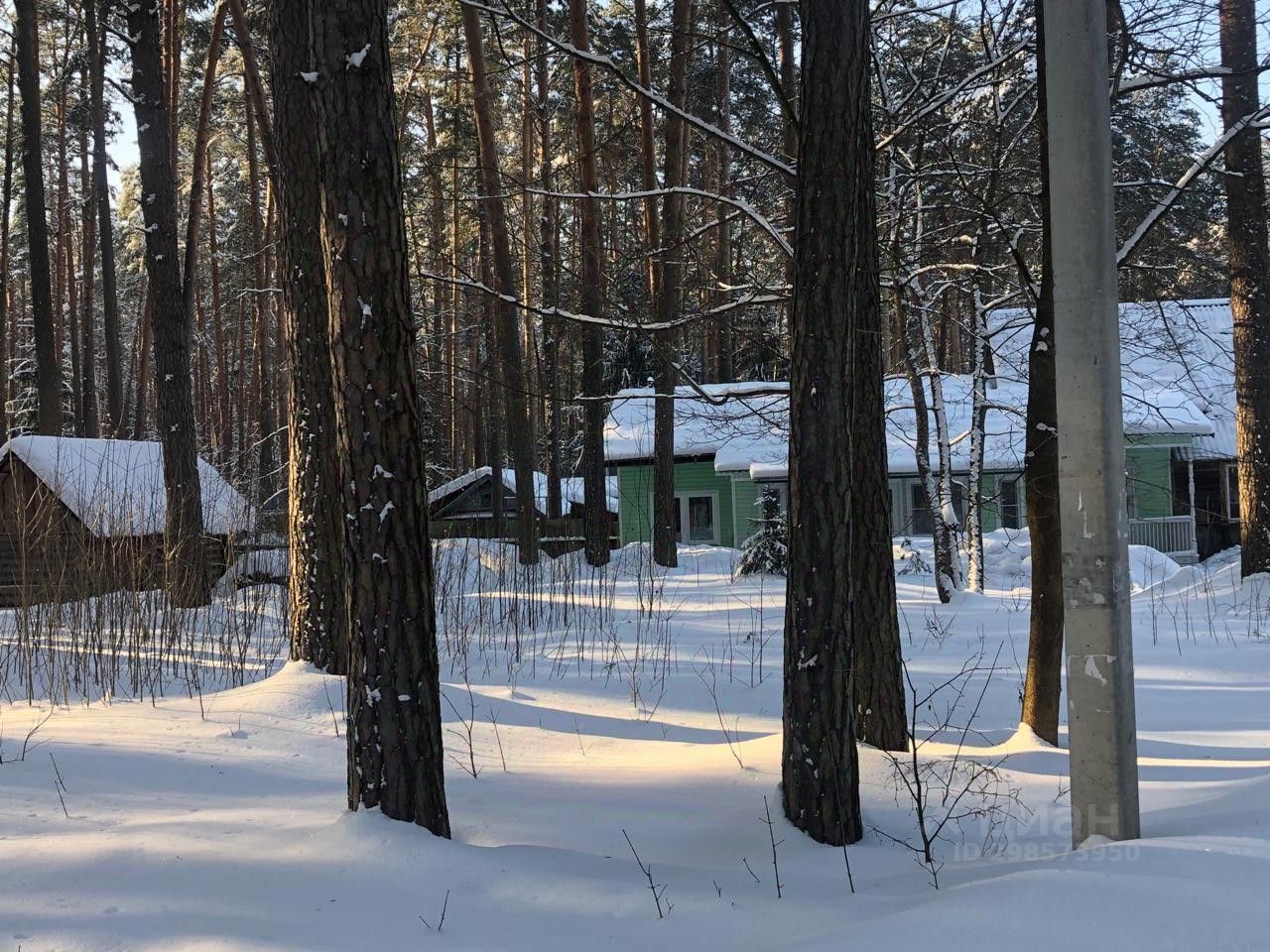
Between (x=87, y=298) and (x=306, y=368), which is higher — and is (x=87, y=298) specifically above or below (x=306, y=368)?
above

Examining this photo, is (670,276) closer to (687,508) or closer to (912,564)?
(912,564)

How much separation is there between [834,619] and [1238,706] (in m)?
4.26

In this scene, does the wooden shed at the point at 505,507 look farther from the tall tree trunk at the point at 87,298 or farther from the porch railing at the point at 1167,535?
the porch railing at the point at 1167,535

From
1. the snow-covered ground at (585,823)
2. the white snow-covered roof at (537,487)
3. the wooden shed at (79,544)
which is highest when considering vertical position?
the white snow-covered roof at (537,487)

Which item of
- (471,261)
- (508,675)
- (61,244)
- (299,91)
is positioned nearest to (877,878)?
(508,675)

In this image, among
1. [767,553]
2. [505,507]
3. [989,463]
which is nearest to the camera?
[767,553]

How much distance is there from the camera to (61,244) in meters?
29.8

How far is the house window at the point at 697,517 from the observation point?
1005 inches

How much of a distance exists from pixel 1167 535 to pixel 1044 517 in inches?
742

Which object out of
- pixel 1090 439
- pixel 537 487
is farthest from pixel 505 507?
pixel 1090 439

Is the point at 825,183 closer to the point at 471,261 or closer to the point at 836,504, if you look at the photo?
the point at 836,504

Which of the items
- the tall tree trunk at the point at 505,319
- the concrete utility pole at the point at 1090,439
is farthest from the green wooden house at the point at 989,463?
the concrete utility pole at the point at 1090,439

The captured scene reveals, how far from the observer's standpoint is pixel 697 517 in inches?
1018

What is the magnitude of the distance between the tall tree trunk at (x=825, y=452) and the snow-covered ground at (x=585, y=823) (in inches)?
11.0
